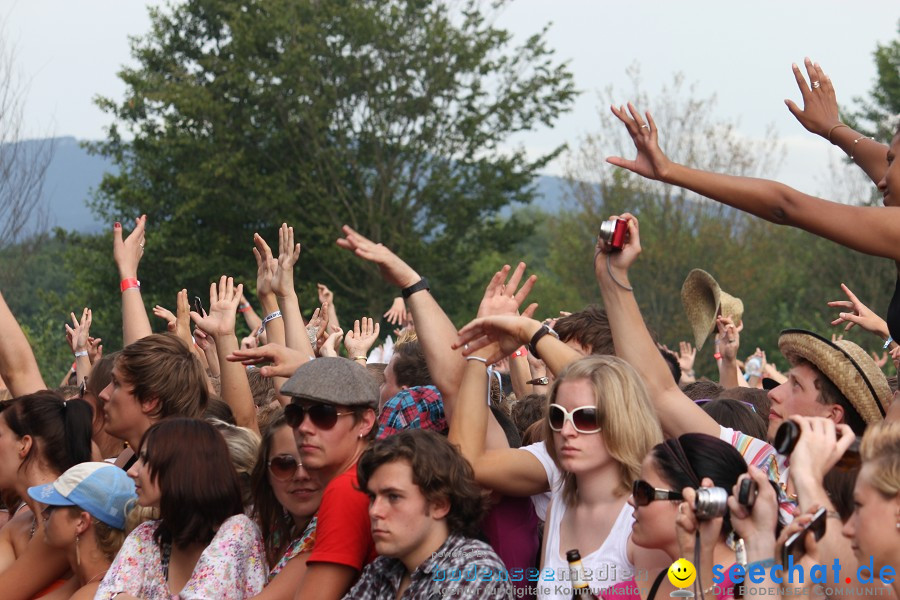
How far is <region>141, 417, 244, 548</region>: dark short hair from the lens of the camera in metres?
4.49

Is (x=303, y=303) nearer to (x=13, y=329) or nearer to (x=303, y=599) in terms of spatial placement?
(x=13, y=329)

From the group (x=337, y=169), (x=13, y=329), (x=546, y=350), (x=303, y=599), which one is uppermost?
(x=337, y=169)

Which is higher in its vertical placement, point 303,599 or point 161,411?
point 161,411

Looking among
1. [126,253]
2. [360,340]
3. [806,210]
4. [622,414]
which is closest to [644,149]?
[806,210]

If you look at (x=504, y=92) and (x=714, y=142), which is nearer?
(x=504, y=92)

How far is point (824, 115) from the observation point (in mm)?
4516

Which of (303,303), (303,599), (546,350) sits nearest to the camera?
(303,599)

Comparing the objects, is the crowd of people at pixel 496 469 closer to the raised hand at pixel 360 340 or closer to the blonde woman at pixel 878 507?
the blonde woman at pixel 878 507

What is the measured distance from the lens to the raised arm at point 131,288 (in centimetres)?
664

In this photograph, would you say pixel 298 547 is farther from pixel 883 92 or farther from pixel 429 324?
pixel 883 92

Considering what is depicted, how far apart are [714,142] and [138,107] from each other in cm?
1693

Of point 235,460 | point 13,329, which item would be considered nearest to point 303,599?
point 235,460

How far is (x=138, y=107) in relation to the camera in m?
29.2

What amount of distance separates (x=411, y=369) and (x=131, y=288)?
214 centimetres
